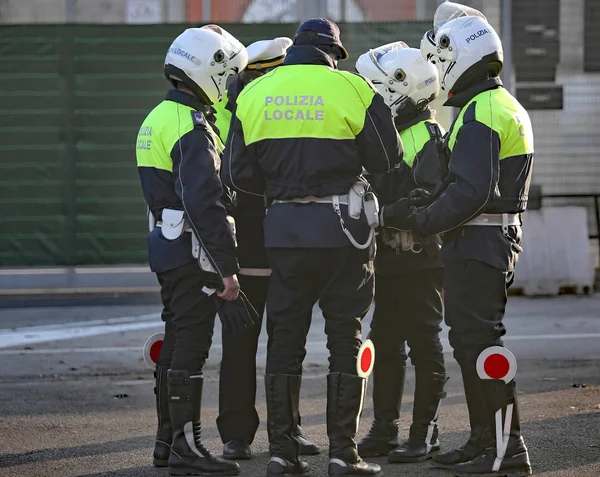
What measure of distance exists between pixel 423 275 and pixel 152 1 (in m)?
8.44

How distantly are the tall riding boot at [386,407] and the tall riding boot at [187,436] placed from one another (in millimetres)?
798

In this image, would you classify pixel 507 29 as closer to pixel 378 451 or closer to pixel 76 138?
pixel 76 138

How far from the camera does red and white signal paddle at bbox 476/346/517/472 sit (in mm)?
5848

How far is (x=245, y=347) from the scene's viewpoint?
22.1ft

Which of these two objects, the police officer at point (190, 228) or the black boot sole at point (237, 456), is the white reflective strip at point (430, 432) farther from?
the police officer at point (190, 228)

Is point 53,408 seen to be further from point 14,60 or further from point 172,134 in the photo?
point 14,60

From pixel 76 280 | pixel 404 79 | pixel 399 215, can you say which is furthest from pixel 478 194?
pixel 76 280

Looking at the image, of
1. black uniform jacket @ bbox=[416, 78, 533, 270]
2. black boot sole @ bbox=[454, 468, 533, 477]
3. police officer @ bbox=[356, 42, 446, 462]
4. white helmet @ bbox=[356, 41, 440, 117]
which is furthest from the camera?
white helmet @ bbox=[356, 41, 440, 117]

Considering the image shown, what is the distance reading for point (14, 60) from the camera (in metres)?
14.2

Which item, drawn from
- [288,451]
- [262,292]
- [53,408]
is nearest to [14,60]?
[53,408]

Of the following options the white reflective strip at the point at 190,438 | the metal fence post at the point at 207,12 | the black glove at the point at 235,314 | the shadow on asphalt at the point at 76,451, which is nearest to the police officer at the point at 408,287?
the black glove at the point at 235,314

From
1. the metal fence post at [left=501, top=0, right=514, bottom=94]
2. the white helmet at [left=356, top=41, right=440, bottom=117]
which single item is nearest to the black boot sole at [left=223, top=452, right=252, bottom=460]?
the white helmet at [left=356, top=41, right=440, bottom=117]

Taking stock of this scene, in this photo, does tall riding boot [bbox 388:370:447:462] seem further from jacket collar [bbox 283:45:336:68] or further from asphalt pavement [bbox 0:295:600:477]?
jacket collar [bbox 283:45:336:68]

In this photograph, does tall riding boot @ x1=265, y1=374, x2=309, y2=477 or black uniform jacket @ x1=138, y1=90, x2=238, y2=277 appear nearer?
tall riding boot @ x1=265, y1=374, x2=309, y2=477
